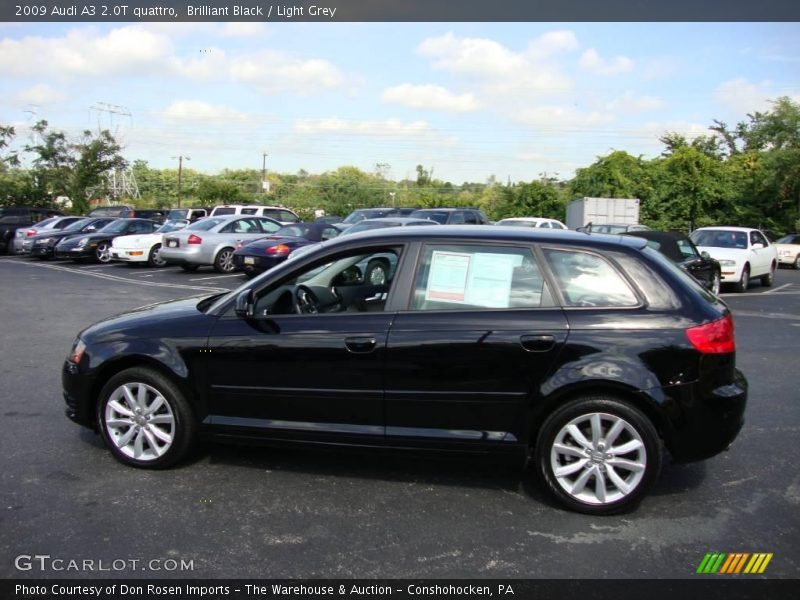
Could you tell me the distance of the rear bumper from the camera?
3881 millimetres

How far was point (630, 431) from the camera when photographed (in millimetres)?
3904

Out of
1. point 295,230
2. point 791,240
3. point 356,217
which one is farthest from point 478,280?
point 791,240

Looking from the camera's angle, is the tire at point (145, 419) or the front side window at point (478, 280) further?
the tire at point (145, 419)

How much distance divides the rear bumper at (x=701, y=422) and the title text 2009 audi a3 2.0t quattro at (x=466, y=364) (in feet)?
0.04

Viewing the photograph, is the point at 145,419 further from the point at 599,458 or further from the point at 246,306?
the point at 599,458

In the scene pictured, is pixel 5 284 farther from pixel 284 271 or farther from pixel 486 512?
pixel 486 512

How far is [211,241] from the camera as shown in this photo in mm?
18797

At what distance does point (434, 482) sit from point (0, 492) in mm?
2635

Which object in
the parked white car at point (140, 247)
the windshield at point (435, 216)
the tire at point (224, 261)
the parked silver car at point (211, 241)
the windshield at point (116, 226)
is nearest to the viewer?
the parked silver car at point (211, 241)
